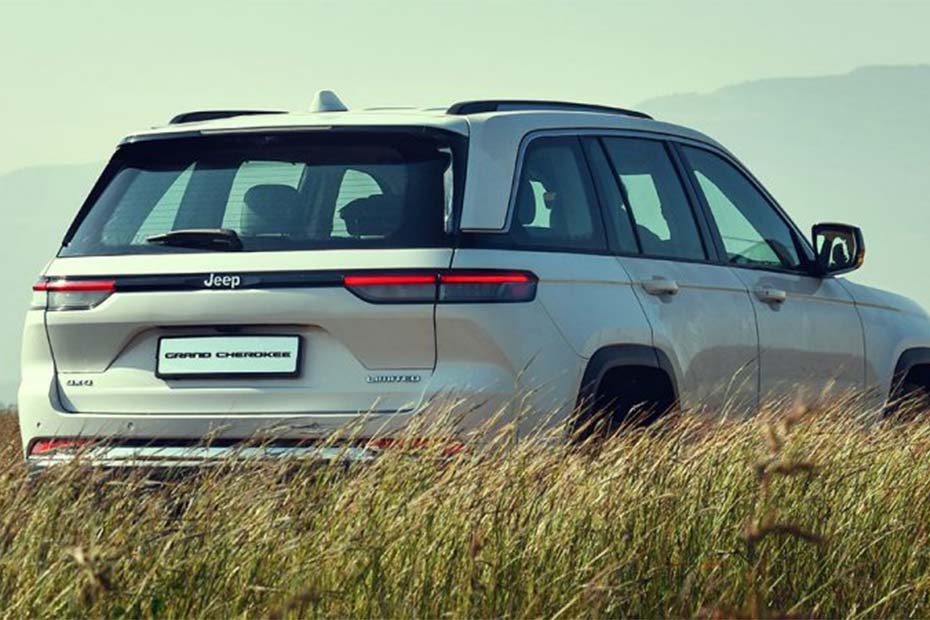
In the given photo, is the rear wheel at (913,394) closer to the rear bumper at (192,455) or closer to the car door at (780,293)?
the car door at (780,293)

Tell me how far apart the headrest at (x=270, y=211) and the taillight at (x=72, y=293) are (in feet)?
1.82

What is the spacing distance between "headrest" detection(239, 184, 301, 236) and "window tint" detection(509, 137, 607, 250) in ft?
2.65

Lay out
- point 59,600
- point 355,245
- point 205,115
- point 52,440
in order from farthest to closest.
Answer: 1. point 205,115
2. point 52,440
3. point 355,245
4. point 59,600

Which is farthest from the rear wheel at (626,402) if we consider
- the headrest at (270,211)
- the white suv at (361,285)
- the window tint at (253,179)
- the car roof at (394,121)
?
the window tint at (253,179)

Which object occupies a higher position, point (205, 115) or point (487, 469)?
point (205, 115)

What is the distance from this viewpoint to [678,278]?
806 centimetres

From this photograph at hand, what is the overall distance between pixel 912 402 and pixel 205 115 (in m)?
3.84

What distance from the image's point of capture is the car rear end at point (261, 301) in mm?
6844

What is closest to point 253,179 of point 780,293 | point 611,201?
point 611,201

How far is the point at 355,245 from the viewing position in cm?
698

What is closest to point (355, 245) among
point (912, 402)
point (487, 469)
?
point (487, 469)

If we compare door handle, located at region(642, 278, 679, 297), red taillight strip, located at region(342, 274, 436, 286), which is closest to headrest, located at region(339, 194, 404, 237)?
red taillight strip, located at region(342, 274, 436, 286)

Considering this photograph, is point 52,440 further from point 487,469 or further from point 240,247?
point 487,469

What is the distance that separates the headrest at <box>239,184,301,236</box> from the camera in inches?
284
